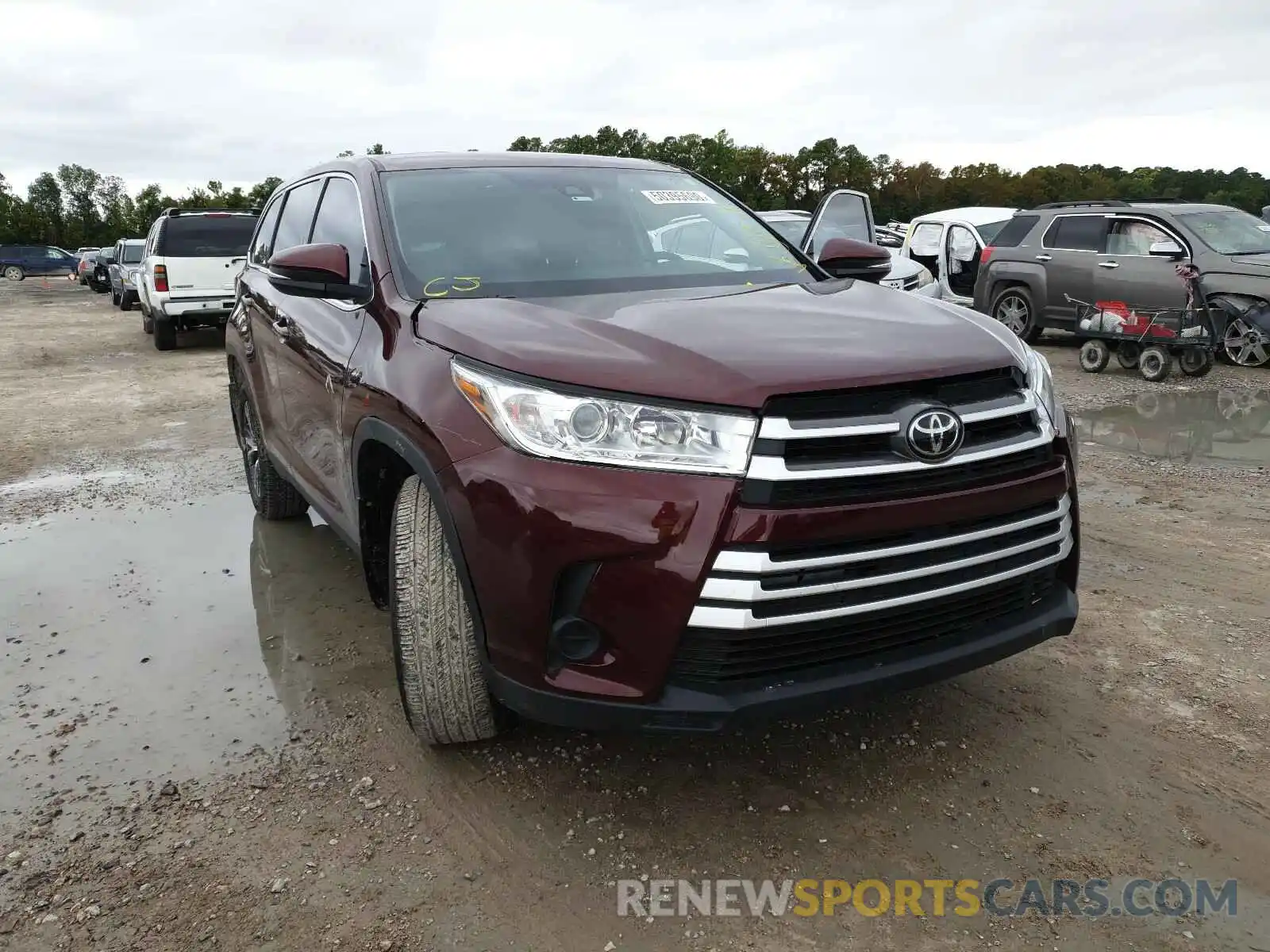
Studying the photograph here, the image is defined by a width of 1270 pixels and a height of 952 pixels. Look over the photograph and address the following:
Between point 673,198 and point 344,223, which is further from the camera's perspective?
point 673,198

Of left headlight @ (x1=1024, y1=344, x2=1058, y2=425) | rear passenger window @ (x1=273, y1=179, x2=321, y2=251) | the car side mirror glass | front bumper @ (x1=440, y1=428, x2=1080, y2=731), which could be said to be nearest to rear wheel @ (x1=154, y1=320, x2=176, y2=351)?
rear passenger window @ (x1=273, y1=179, x2=321, y2=251)

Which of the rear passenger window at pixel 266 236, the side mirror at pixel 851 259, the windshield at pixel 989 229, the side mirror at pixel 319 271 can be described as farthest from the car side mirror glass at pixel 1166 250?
the side mirror at pixel 319 271

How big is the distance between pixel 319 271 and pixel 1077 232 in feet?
34.7

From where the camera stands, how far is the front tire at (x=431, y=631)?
2.56m

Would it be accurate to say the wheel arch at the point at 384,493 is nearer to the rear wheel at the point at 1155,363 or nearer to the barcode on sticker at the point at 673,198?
the barcode on sticker at the point at 673,198

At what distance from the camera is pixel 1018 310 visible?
40.0 ft

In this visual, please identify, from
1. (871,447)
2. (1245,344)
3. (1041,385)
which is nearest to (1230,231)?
(1245,344)

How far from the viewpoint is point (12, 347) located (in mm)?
15172

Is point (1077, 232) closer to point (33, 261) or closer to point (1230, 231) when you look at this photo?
point (1230, 231)

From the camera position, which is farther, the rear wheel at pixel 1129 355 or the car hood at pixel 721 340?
the rear wheel at pixel 1129 355

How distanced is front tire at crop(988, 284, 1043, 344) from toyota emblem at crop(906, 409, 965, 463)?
1045cm

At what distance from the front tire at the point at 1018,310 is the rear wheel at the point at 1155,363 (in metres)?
2.17

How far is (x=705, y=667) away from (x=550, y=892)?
647 mm

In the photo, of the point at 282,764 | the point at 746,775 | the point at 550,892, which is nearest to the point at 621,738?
the point at 746,775
